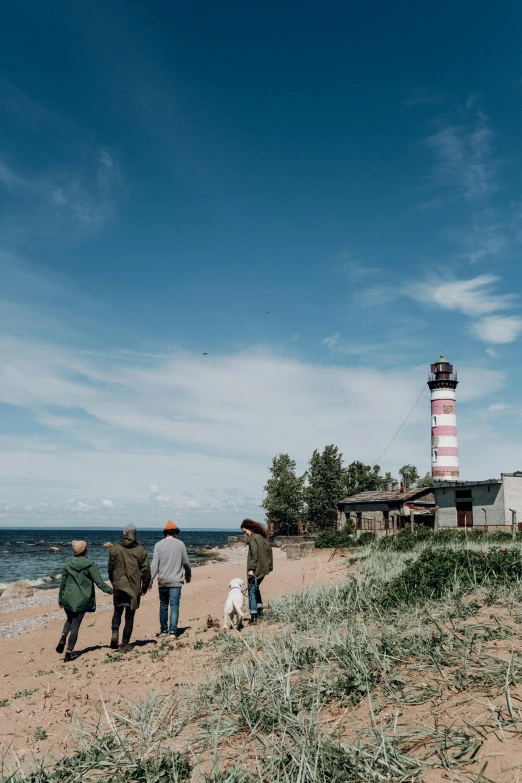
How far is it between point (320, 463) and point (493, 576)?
45854 millimetres

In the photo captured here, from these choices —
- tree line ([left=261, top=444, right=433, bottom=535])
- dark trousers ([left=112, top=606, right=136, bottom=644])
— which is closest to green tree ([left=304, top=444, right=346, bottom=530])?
tree line ([left=261, top=444, right=433, bottom=535])

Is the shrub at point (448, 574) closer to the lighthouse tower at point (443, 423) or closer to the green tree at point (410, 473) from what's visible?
the lighthouse tower at point (443, 423)

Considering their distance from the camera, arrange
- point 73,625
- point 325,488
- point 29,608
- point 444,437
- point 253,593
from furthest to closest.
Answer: point 325,488 < point 444,437 < point 29,608 < point 253,593 < point 73,625

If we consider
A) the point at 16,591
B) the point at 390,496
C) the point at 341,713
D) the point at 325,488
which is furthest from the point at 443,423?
the point at 341,713

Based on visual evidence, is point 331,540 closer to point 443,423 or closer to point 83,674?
point 443,423

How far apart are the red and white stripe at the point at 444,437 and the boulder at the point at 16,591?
3237 centimetres

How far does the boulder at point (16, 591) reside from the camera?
2388cm

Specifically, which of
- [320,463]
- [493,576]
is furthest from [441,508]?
[493,576]

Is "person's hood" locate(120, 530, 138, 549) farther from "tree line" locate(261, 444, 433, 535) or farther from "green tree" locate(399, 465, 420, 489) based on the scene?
"green tree" locate(399, 465, 420, 489)

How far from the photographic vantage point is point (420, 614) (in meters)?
6.48

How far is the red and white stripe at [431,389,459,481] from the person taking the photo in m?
43.7

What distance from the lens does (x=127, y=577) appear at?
28.0 ft

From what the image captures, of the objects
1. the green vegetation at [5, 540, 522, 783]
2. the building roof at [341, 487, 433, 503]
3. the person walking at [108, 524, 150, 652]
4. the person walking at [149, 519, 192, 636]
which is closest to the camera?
the green vegetation at [5, 540, 522, 783]

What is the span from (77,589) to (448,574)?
6.08 m
